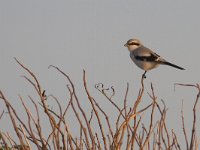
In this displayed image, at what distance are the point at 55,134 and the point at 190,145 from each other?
1.13 metres

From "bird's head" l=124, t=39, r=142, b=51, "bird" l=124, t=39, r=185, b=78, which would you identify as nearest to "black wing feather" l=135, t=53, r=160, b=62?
"bird" l=124, t=39, r=185, b=78

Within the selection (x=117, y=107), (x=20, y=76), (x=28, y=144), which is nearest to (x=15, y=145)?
(x=28, y=144)

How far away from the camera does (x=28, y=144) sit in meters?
4.00

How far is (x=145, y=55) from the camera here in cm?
1234

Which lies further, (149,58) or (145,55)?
(145,55)

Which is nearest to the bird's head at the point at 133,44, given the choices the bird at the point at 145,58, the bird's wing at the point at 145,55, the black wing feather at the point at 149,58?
the bird at the point at 145,58

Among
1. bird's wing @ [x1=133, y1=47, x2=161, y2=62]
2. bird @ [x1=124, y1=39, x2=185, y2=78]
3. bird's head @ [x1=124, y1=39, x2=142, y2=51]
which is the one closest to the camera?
bird @ [x1=124, y1=39, x2=185, y2=78]

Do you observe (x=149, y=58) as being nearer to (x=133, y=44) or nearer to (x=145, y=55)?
(x=145, y=55)

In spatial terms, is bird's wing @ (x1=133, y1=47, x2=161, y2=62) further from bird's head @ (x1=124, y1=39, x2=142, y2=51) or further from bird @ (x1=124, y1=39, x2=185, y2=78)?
bird's head @ (x1=124, y1=39, x2=142, y2=51)

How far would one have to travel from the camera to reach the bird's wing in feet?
39.3

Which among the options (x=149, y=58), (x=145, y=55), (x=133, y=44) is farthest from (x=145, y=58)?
(x=133, y=44)

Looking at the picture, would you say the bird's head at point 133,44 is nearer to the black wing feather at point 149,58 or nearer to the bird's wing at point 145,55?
the bird's wing at point 145,55

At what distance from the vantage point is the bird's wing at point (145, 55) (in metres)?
12.0

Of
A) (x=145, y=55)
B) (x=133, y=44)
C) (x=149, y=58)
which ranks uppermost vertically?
(x=133, y=44)
